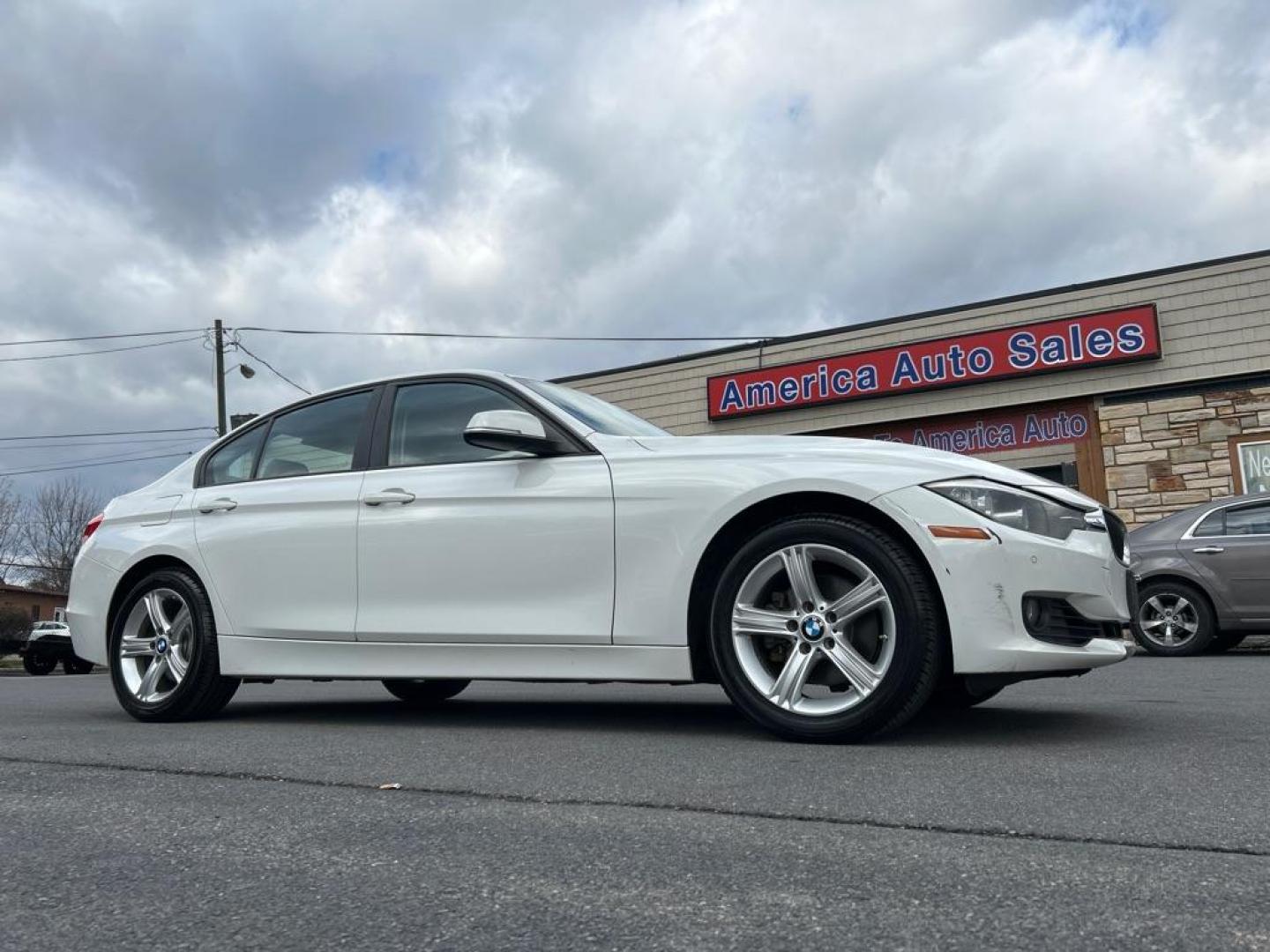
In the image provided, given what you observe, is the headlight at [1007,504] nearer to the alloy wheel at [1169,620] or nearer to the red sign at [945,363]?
the alloy wheel at [1169,620]

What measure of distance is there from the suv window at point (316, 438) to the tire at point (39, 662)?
1998 centimetres

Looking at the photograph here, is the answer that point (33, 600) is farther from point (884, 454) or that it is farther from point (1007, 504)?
point (1007, 504)

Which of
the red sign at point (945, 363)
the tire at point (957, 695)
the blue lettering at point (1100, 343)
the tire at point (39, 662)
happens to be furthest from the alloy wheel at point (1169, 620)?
the tire at point (39, 662)

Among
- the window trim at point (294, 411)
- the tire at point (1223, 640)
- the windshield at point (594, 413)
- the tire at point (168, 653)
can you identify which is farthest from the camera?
the tire at point (1223, 640)

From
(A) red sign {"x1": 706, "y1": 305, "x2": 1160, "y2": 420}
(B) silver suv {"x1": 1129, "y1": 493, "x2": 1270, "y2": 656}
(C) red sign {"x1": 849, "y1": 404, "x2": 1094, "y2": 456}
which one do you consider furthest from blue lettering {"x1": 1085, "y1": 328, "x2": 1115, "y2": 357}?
(B) silver suv {"x1": 1129, "y1": 493, "x2": 1270, "y2": 656}

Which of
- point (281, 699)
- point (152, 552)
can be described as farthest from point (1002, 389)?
point (152, 552)

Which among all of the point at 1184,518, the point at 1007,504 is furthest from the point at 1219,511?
the point at 1007,504

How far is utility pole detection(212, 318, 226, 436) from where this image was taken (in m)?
28.2

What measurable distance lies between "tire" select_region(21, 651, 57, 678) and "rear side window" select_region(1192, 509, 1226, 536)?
20852mm

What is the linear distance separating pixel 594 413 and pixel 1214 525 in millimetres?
6870

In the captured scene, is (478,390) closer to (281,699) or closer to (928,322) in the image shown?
(281,699)

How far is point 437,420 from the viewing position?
4871 millimetres

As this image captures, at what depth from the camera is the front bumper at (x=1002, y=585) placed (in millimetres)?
3576

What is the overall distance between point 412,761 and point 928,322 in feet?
47.4
